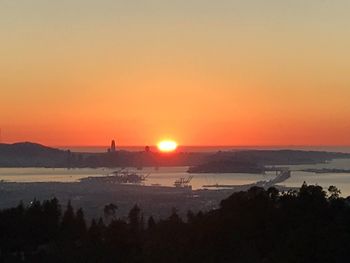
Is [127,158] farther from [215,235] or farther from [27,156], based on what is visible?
[215,235]

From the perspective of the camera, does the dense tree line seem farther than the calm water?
No

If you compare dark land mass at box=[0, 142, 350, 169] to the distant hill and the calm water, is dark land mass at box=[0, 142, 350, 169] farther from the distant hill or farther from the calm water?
the calm water

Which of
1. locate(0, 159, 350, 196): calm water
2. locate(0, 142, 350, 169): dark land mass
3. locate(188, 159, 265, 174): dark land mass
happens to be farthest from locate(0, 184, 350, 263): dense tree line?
locate(0, 142, 350, 169): dark land mass

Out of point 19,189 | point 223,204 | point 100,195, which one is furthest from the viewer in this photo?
point 19,189

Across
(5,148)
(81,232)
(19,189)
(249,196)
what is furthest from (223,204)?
(5,148)

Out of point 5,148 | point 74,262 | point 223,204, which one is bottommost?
point 74,262

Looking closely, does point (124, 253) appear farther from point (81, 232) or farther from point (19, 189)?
point (19, 189)
